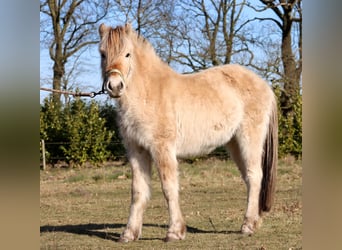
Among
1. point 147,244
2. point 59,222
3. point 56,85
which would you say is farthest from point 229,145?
point 56,85

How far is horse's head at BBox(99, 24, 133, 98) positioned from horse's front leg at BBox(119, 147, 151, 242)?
90 centimetres

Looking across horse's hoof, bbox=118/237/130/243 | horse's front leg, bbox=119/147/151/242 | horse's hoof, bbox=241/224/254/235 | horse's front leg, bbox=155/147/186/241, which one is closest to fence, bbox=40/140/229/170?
horse's hoof, bbox=241/224/254/235

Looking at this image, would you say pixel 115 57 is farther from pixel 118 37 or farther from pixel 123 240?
pixel 123 240

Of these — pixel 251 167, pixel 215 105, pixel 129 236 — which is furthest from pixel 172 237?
pixel 215 105

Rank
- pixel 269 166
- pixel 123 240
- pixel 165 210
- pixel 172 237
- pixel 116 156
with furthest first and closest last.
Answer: pixel 116 156
pixel 165 210
pixel 269 166
pixel 123 240
pixel 172 237

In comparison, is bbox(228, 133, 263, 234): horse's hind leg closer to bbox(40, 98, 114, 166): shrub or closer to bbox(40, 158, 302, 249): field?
bbox(40, 158, 302, 249): field

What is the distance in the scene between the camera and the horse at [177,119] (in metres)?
5.25

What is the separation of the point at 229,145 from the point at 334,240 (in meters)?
5.03

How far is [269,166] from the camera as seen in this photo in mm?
6176

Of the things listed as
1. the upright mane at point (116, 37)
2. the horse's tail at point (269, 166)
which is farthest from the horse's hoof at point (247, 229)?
the upright mane at point (116, 37)

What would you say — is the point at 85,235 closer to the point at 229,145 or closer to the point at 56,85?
the point at 229,145

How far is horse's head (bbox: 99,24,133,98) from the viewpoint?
4.83 m

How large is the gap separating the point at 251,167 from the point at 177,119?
1211 millimetres

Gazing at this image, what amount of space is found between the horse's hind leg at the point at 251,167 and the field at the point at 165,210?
0.76 ft
